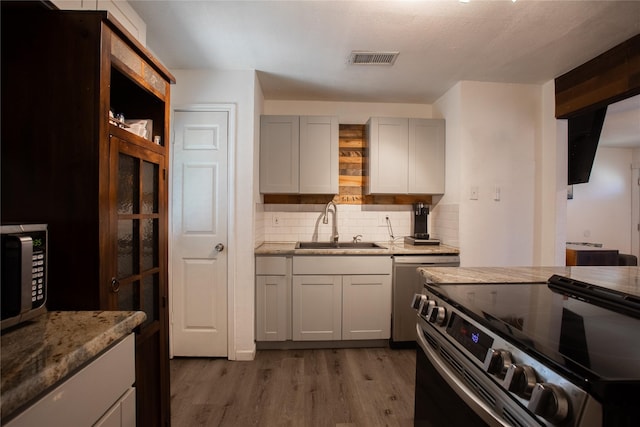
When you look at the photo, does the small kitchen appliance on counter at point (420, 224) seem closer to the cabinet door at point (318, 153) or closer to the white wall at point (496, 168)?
the white wall at point (496, 168)

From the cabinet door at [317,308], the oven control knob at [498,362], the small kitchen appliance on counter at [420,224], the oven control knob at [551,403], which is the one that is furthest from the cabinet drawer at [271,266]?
the oven control knob at [551,403]

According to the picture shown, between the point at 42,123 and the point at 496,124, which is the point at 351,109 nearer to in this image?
the point at 496,124

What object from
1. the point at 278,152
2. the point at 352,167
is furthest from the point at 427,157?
the point at 278,152

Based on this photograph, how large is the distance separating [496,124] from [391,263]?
165 cm

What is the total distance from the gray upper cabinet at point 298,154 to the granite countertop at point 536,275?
1.58 meters

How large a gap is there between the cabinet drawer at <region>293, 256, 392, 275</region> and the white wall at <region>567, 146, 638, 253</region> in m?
4.60

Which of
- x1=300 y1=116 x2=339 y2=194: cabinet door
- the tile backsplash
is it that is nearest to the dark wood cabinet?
x1=300 y1=116 x2=339 y2=194: cabinet door

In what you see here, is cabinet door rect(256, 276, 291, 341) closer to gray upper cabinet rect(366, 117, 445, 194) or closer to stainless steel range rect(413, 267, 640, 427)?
gray upper cabinet rect(366, 117, 445, 194)

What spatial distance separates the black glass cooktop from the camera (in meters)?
0.58

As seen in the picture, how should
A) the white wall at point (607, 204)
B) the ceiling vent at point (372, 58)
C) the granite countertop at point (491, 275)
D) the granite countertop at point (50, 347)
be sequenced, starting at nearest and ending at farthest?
the granite countertop at point (50, 347) < the granite countertop at point (491, 275) < the ceiling vent at point (372, 58) < the white wall at point (607, 204)

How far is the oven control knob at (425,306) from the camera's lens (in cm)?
116

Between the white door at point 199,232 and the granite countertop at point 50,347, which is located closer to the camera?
the granite countertop at point 50,347

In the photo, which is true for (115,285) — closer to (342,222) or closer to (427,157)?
(342,222)

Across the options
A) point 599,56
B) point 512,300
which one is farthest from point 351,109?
point 512,300
